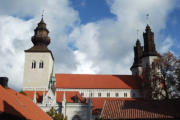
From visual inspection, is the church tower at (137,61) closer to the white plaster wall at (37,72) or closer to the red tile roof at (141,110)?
the white plaster wall at (37,72)

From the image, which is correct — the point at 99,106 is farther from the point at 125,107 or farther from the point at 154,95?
the point at 125,107

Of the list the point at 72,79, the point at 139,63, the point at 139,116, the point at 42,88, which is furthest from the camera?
the point at 139,63

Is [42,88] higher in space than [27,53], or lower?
lower

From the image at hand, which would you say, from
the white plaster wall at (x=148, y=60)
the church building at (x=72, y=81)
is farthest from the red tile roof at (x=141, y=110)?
the white plaster wall at (x=148, y=60)

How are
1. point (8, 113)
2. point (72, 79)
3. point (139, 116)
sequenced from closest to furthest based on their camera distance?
1. point (8, 113)
2. point (139, 116)
3. point (72, 79)

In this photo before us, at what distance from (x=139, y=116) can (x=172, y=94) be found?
52.6 ft

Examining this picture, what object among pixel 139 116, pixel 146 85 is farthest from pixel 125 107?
pixel 146 85

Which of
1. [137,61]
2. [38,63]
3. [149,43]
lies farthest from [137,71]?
[38,63]

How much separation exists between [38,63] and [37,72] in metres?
2.06

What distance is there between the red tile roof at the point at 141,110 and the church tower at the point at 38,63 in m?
24.6

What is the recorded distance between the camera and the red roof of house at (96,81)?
50.9 meters

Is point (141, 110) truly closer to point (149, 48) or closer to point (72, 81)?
point (72, 81)

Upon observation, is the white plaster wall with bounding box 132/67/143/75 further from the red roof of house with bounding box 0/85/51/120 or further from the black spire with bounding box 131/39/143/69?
the red roof of house with bounding box 0/85/51/120

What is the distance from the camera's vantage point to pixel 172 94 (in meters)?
38.2
